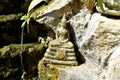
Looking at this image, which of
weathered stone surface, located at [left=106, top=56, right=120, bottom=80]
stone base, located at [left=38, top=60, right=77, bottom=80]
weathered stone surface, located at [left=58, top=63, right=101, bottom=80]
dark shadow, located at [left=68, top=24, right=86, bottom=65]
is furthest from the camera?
dark shadow, located at [left=68, top=24, right=86, bottom=65]

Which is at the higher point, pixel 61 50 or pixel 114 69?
pixel 61 50

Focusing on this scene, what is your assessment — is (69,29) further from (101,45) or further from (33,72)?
(33,72)

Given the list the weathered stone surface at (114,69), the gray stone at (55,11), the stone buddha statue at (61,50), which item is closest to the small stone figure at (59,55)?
the stone buddha statue at (61,50)

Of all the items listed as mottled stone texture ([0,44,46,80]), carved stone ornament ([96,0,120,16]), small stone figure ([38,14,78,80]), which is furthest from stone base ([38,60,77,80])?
carved stone ornament ([96,0,120,16])

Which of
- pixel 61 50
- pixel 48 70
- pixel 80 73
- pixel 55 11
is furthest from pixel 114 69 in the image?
pixel 55 11

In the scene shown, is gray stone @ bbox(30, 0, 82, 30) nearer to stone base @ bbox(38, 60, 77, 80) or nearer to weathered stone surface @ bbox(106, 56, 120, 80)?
stone base @ bbox(38, 60, 77, 80)

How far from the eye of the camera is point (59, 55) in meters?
2.69

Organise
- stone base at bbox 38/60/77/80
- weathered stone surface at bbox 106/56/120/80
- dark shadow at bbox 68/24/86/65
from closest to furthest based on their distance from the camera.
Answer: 1. weathered stone surface at bbox 106/56/120/80
2. stone base at bbox 38/60/77/80
3. dark shadow at bbox 68/24/86/65

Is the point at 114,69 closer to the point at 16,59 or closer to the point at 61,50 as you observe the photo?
the point at 61,50

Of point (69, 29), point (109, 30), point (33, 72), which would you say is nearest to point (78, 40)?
point (69, 29)

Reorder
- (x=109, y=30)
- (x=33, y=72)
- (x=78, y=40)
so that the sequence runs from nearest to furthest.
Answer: (x=109, y=30)
(x=78, y=40)
(x=33, y=72)

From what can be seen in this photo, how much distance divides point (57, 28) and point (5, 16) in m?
0.51

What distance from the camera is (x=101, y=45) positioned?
2619 mm

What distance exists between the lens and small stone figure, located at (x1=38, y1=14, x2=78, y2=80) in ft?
8.79
